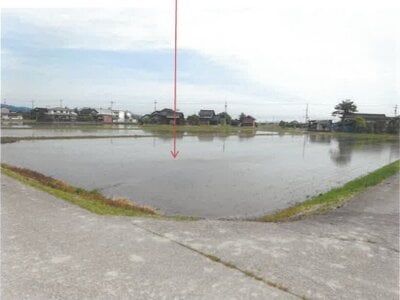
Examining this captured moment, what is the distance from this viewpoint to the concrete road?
11.3ft

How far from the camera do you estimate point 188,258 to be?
4199mm

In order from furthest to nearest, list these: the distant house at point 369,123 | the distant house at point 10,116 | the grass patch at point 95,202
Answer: the distant house at point 10,116
the distant house at point 369,123
the grass patch at point 95,202

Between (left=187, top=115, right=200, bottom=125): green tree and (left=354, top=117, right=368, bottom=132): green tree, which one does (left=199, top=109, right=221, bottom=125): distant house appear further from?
(left=354, top=117, right=368, bottom=132): green tree

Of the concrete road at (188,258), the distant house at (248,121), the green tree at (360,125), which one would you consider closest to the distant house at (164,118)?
the distant house at (248,121)

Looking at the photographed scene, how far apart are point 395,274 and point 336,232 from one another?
154 centimetres

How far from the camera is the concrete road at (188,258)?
3.46 m

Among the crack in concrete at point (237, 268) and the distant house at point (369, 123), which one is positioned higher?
the distant house at point (369, 123)

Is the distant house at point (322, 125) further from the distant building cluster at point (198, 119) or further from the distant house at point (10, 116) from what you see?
the distant house at point (10, 116)

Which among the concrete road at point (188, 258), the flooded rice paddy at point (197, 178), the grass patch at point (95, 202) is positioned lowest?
the flooded rice paddy at point (197, 178)

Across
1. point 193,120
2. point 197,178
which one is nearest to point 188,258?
point 197,178

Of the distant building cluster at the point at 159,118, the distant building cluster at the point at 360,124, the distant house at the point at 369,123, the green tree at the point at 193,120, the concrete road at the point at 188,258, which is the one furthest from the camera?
the green tree at the point at 193,120

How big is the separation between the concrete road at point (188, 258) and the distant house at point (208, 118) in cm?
7736

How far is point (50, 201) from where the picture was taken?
22.9 ft

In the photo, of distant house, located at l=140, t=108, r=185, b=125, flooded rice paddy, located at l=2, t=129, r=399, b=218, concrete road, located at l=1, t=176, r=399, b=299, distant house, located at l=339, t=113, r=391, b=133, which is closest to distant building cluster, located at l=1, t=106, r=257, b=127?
distant house, located at l=140, t=108, r=185, b=125
